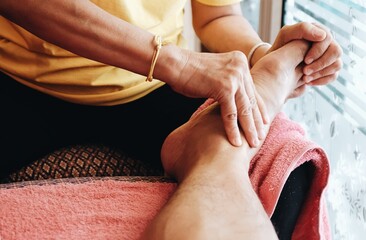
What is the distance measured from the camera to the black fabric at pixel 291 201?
40.3 inches

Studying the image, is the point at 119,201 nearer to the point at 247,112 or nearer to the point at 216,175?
the point at 216,175

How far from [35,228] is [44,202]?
7 cm

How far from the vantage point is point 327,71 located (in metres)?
1.28

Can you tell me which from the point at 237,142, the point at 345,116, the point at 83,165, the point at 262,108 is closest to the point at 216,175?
the point at 237,142

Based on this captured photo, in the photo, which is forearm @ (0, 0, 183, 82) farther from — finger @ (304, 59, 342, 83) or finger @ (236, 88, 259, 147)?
finger @ (304, 59, 342, 83)

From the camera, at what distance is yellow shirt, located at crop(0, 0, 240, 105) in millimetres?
1191

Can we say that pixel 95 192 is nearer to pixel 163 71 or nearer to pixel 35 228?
pixel 35 228

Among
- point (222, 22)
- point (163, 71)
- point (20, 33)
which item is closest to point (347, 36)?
point (222, 22)

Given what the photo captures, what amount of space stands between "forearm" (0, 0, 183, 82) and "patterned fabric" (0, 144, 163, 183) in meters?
0.26

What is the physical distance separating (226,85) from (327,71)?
360 mm

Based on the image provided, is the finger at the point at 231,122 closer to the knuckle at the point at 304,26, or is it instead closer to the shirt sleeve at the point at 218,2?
the knuckle at the point at 304,26

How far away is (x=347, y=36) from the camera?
157 centimetres

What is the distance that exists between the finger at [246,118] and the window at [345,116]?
0.55 meters

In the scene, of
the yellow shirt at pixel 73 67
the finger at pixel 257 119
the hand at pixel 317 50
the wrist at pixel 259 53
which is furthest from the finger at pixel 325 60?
the yellow shirt at pixel 73 67
